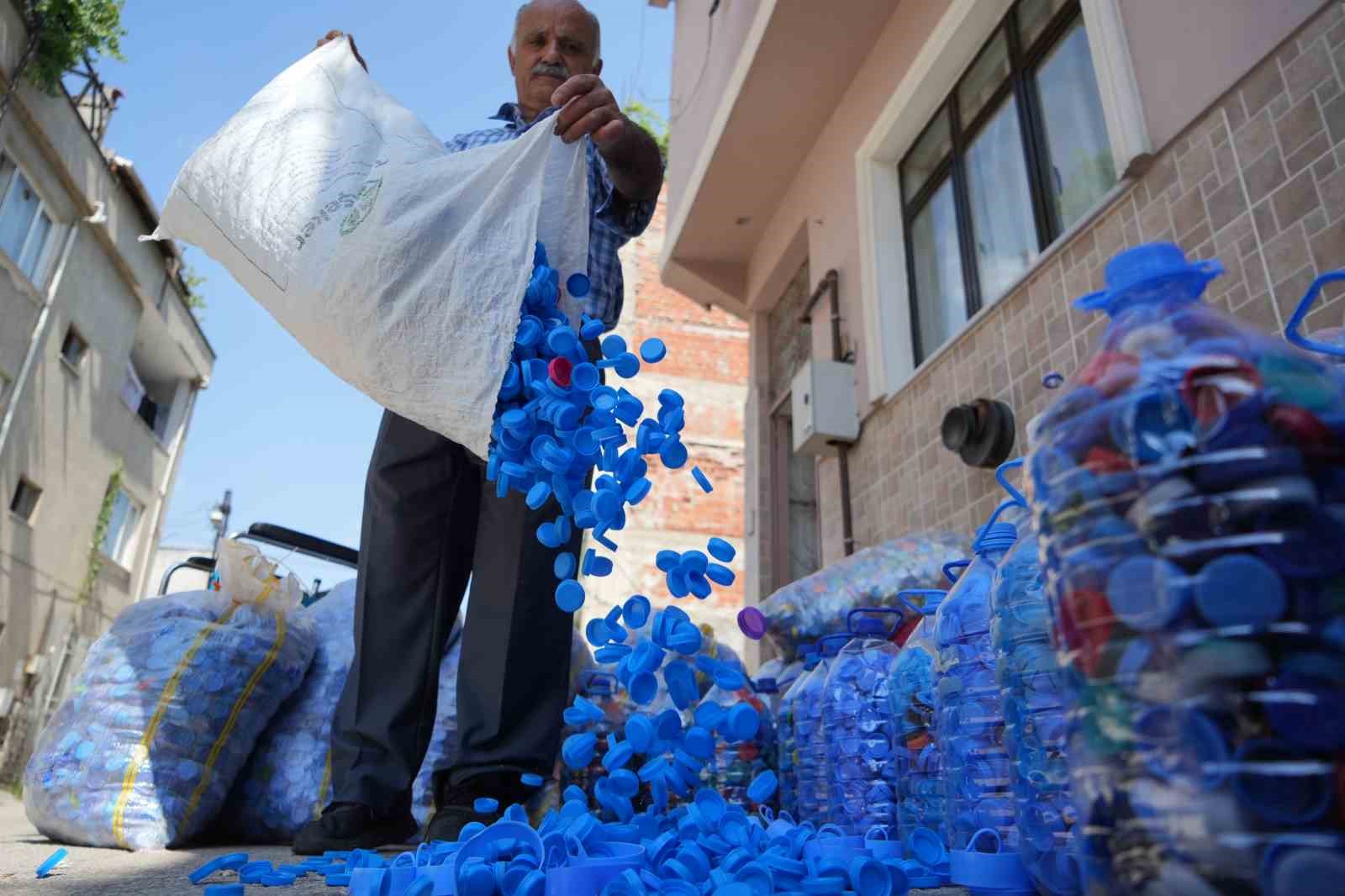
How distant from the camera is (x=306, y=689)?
2.09 meters

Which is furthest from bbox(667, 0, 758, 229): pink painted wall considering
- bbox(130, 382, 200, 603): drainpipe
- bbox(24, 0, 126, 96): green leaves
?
bbox(130, 382, 200, 603): drainpipe

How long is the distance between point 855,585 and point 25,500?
934 centimetres

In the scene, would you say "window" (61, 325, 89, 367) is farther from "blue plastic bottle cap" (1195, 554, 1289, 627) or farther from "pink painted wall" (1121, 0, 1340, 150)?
"blue plastic bottle cap" (1195, 554, 1289, 627)

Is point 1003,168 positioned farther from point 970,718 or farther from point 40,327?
point 40,327

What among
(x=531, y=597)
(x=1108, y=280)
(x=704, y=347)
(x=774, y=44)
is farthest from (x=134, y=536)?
(x=1108, y=280)

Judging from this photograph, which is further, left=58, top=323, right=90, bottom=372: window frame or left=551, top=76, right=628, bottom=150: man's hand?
left=58, top=323, right=90, bottom=372: window frame

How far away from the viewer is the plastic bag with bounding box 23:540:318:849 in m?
1.66

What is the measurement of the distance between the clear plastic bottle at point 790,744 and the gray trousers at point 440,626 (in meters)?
0.73

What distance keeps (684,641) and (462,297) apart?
1.95 ft

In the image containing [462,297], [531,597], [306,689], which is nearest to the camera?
[462,297]

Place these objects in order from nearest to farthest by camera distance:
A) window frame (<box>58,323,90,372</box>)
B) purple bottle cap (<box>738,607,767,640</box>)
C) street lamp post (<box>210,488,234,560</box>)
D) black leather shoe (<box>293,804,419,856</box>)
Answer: black leather shoe (<box>293,804,419,856</box>) < purple bottle cap (<box>738,607,767,640</box>) < window frame (<box>58,323,90,372</box>) < street lamp post (<box>210,488,234,560</box>)

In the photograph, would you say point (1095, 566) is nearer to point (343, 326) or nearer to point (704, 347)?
point (343, 326)

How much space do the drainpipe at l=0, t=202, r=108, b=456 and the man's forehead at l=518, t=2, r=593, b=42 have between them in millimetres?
8297

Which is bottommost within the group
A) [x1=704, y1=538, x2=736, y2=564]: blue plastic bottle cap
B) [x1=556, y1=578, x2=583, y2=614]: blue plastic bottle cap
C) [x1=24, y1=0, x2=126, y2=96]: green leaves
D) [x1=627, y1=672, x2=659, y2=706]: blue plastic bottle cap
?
[x1=627, y1=672, x2=659, y2=706]: blue plastic bottle cap
